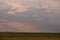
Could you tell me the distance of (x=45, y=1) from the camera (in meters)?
1.38

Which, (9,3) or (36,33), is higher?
(9,3)

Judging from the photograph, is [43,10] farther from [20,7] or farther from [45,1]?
[20,7]

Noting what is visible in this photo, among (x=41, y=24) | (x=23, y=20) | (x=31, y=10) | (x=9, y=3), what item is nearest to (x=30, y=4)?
(x=31, y=10)

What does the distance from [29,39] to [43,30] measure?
11.4 inches

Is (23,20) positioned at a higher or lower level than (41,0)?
lower

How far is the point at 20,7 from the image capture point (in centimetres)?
148

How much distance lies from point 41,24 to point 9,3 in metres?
0.67

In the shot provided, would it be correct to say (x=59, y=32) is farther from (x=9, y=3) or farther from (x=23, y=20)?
(x=9, y=3)

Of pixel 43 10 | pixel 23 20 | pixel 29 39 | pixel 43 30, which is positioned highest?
pixel 43 10

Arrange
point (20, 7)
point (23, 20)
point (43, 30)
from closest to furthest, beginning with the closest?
point (20, 7) < point (23, 20) < point (43, 30)

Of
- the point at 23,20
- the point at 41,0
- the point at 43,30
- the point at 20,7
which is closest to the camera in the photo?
the point at 41,0

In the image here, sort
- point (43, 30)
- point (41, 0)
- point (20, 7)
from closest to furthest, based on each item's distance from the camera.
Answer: point (41, 0), point (20, 7), point (43, 30)

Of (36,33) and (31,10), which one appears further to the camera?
(36,33)

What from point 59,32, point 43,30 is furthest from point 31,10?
point 59,32
